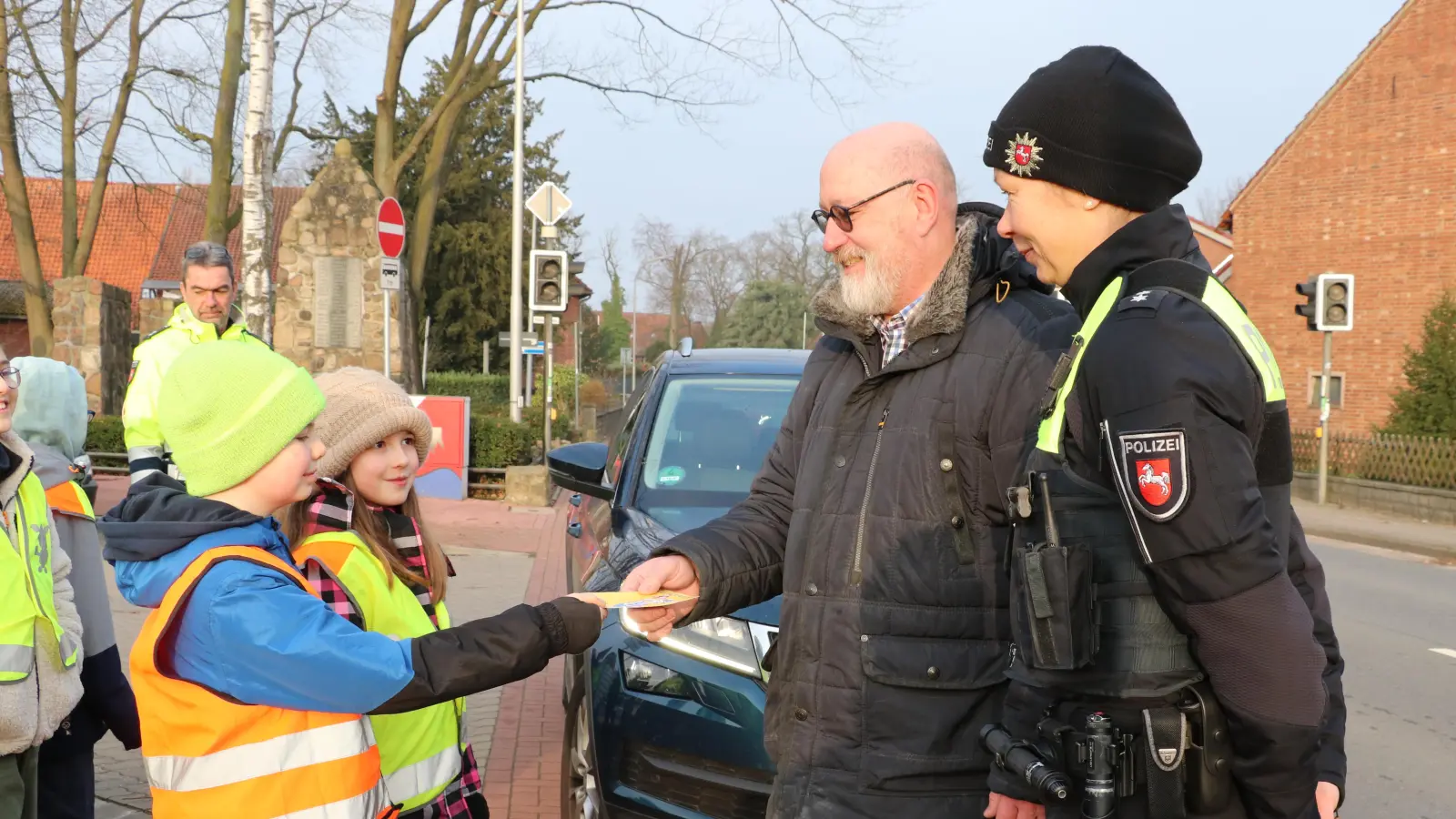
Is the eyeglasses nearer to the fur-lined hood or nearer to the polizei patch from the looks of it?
the fur-lined hood

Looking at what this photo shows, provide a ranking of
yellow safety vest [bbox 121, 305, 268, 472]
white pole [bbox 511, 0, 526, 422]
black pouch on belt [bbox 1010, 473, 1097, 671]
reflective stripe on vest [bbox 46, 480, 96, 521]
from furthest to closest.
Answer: white pole [bbox 511, 0, 526, 422] < yellow safety vest [bbox 121, 305, 268, 472] < reflective stripe on vest [bbox 46, 480, 96, 521] < black pouch on belt [bbox 1010, 473, 1097, 671]

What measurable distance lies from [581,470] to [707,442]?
22.1 inches

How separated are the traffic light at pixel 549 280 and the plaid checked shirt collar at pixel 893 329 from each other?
1365cm

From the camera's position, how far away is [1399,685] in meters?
7.38

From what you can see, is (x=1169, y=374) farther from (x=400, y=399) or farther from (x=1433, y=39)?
(x=1433, y=39)

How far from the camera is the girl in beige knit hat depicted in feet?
8.48

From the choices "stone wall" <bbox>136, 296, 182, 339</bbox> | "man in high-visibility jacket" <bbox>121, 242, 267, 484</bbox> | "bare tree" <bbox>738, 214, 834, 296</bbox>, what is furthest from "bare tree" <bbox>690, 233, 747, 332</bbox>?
"man in high-visibility jacket" <bbox>121, 242, 267, 484</bbox>

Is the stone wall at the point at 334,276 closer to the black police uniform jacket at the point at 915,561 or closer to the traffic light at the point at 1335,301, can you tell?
the traffic light at the point at 1335,301

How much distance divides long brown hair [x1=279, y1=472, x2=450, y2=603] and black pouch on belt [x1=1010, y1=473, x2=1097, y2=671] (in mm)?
1530

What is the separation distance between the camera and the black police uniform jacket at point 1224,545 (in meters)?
1.67

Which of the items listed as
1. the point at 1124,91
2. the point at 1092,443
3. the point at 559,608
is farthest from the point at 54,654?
the point at 1124,91

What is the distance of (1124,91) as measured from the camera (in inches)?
77.0

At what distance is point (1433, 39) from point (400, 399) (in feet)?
87.1

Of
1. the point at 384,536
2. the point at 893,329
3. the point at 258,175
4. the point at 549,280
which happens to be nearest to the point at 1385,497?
the point at 549,280
